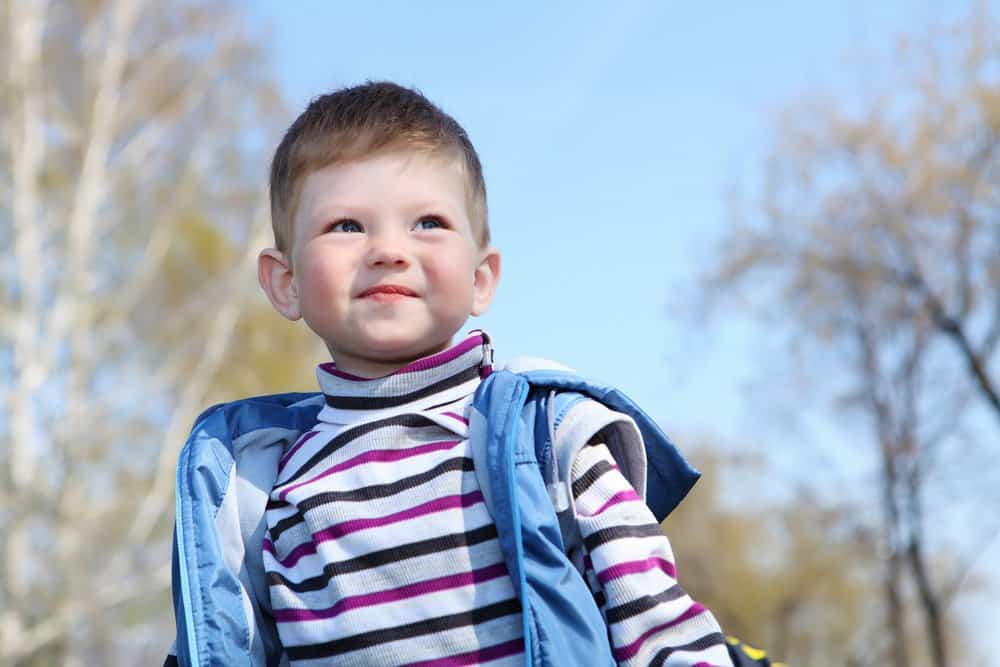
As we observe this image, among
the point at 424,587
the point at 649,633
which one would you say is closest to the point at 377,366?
the point at 424,587

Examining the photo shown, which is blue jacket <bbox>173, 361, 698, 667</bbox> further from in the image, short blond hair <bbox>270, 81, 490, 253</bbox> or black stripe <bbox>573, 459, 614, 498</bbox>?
short blond hair <bbox>270, 81, 490, 253</bbox>

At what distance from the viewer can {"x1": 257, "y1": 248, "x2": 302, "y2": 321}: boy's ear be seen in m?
2.17

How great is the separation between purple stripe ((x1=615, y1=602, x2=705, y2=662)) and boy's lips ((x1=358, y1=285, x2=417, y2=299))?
0.69m

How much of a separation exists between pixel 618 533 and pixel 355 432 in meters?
0.51

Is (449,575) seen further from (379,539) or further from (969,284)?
(969,284)

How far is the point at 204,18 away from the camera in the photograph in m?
14.5

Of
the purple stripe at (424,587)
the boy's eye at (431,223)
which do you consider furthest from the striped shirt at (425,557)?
the boy's eye at (431,223)

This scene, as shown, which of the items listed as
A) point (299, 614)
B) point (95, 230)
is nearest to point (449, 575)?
point (299, 614)

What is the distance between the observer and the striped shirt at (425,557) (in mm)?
1729

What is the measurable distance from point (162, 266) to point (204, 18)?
338 centimetres

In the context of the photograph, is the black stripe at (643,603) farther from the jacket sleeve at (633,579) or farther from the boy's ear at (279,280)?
the boy's ear at (279,280)

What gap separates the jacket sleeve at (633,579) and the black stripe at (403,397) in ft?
0.98

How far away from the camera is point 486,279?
2180 millimetres

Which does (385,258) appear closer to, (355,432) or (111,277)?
(355,432)
